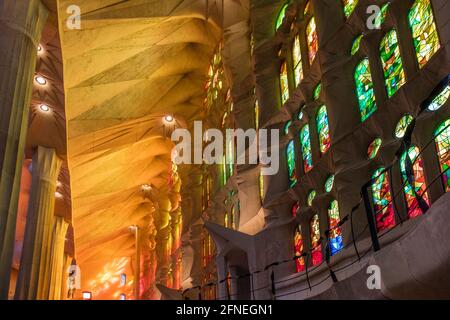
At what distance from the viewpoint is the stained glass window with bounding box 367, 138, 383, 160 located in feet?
37.6

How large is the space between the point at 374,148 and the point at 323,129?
97.8 inches

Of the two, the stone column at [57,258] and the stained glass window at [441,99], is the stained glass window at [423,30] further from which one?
the stone column at [57,258]

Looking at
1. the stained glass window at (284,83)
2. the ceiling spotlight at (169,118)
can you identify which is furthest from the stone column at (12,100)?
the ceiling spotlight at (169,118)

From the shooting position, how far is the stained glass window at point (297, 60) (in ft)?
52.9

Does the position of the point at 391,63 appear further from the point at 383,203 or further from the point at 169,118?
the point at 169,118

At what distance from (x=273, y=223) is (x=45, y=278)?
13453 millimetres

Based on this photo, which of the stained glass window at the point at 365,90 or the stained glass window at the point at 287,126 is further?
the stained glass window at the point at 287,126

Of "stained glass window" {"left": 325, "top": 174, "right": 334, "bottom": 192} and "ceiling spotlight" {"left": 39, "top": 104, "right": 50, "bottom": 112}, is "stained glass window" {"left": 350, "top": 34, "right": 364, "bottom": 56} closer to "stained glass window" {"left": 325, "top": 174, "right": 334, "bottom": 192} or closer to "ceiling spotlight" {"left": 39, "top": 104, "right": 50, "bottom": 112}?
"stained glass window" {"left": 325, "top": 174, "right": 334, "bottom": 192}

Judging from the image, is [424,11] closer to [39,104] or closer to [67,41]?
[67,41]

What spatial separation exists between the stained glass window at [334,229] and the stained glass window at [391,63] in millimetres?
3189

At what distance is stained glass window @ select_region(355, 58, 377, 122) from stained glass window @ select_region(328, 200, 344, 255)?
91.8 inches

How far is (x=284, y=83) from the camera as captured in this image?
57.5ft

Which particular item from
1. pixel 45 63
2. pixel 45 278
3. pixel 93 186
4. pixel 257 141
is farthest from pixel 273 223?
pixel 93 186

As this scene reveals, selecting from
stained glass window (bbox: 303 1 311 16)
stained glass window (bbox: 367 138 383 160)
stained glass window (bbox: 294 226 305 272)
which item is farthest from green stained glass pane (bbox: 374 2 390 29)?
stained glass window (bbox: 294 226 305 272)
